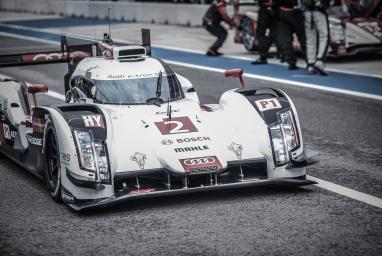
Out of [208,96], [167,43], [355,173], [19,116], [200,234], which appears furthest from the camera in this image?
[167,43]

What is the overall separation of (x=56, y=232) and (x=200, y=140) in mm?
1634

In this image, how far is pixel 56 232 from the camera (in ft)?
23.9

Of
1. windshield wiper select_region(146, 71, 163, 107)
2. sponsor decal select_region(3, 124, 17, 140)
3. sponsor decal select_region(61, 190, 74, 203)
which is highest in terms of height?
windshield wiper select_region(146, 71, 163, 107)

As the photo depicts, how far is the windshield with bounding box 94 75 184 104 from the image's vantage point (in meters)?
9.05

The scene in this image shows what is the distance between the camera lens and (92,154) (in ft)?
25.8

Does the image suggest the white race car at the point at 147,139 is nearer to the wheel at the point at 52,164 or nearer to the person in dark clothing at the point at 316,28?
the wheel at the point at 52,164

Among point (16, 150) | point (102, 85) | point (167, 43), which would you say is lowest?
point (167, 43)

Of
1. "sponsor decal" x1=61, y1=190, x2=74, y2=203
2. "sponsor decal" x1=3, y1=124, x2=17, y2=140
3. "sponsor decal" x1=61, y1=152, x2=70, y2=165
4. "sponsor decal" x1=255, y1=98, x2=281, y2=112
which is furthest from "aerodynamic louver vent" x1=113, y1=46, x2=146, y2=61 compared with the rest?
"sponsor decal" x1=61, y1=190, x2=74, y2=203

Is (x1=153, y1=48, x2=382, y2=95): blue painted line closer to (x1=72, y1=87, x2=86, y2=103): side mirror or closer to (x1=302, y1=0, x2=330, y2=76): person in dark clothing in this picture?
(x1=302, y1=0, x2=330, y2=76): person in dark clothing

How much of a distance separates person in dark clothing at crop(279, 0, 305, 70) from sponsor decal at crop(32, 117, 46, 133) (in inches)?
381

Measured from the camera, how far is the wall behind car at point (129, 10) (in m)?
30.0

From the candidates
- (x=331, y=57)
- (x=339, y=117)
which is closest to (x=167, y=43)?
(x=331, y=57)

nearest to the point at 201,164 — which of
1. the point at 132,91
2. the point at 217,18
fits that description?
the point at 132,91

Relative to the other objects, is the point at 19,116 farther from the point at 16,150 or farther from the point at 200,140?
the point at 200,140
